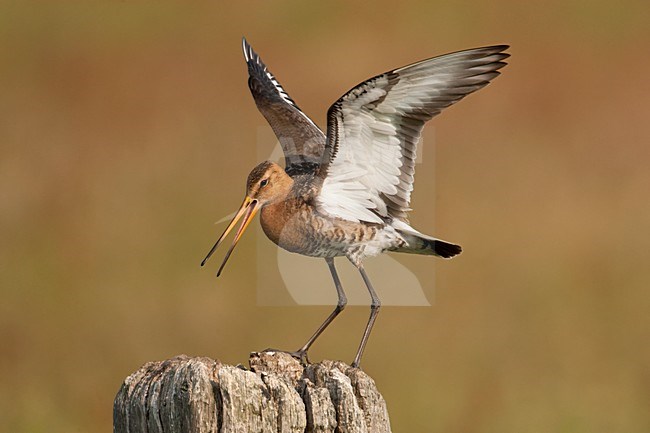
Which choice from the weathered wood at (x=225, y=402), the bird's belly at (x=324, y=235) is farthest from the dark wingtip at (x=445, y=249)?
the weathered wood at (x=225, y=402)

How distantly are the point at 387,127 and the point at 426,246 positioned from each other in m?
0.93

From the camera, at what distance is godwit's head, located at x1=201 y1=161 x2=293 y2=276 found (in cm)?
682

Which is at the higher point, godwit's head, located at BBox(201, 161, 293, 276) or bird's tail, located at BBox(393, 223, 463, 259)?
godwit's head, located at BBox(201, 161, 293, 276)

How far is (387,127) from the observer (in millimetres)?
6695

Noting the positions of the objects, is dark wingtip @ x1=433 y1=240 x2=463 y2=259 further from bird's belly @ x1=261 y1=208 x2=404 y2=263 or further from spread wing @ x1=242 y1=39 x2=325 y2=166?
spread wing @ x1=242 y1=39 x2=325 y2=166

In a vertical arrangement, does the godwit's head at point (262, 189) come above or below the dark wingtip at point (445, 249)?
above

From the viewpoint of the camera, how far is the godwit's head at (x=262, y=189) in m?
6.82

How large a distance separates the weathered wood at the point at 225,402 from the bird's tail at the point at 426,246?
7.38 feet

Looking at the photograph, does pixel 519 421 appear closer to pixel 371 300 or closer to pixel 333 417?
pixel 371 300

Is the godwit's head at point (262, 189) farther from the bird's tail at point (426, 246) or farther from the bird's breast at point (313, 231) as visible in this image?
the bird's tail at point (426, 246)

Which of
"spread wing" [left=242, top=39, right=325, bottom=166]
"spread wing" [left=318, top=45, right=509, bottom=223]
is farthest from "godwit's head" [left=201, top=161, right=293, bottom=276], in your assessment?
"spread wing" [left=242, top=39, right=325, bottom=166]

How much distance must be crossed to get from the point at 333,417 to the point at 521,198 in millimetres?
8620

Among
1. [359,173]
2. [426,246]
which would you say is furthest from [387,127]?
[426,246]

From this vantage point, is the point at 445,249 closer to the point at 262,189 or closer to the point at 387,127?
the point at 387,127
